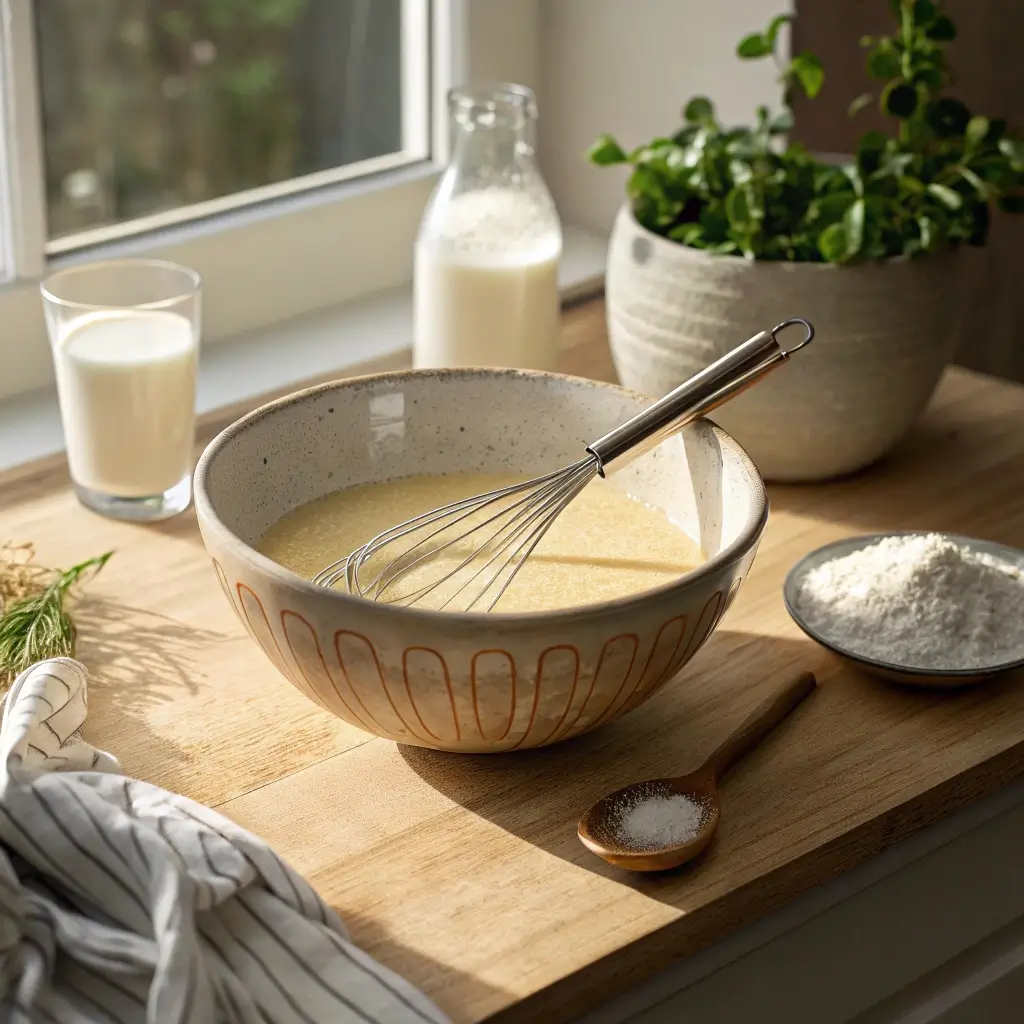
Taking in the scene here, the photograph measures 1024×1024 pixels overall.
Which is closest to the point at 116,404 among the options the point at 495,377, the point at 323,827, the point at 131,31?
the point at 495,377

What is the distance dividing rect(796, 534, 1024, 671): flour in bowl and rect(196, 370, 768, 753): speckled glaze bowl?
0.09 metres

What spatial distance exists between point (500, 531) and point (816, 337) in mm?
282

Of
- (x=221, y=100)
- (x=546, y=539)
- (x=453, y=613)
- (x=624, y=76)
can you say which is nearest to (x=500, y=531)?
(x=546, y=539)

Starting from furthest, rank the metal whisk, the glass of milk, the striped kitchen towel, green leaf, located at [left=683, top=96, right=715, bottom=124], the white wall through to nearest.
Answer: the white wall → green leaf, located at [left=683, top=96, right=715, bottom=124] → the glass of milk → the metal whisk → the striped kitchen towel

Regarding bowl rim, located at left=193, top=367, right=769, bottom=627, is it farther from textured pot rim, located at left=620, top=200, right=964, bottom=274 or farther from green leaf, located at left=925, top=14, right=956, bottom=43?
green leaf, located at left=925, top=14, right=956, bottom=43

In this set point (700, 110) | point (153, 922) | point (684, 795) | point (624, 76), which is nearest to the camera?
point (153, 922)

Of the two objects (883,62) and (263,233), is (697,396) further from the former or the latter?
(263,233)

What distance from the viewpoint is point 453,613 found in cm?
59

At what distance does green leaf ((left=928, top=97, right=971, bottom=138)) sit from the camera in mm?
943

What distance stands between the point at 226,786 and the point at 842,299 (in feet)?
1.50

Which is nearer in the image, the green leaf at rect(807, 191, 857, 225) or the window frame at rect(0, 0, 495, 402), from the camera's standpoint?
the green leaf at rect(807, 191, 857, 225)

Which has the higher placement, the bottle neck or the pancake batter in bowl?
the bottle neck

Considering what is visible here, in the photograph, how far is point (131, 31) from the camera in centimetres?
133

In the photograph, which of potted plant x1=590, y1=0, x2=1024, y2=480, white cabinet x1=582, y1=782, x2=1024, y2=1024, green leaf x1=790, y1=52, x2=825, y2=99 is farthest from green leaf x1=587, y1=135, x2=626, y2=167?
white cabinet x1=582, y1=782, x2=1024, y2=1024
